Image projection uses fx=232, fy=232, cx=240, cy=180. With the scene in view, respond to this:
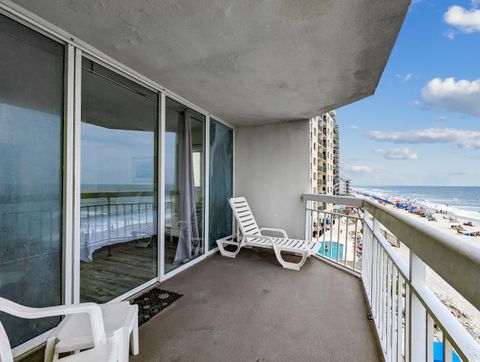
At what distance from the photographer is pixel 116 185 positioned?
7.27 ft

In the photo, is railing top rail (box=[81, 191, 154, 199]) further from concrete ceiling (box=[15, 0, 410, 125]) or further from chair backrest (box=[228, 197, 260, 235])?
chair backrest (box=[228, 197, 260, 235])

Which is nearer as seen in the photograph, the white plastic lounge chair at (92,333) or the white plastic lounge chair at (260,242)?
the white plastic lounge chair at (92,333)

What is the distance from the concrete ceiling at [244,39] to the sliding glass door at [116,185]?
339 mm

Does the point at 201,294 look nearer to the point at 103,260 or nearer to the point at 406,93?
the point at 103,260

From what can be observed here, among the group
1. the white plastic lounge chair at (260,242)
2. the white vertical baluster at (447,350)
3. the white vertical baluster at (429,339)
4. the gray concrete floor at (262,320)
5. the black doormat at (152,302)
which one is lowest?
the gray concrete floor at (262,320)

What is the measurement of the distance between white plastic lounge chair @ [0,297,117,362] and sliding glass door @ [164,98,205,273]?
1.63 metres

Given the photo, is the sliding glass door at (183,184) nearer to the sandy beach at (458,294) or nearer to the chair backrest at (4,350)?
the chair backrest at (4,350)

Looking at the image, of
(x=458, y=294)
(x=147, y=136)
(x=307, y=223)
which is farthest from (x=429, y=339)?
(x=307, y=223)

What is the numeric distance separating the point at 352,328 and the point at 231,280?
4.61 feet

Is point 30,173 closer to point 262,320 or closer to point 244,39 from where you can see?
point 244,39

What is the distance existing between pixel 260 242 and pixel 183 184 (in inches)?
57.3

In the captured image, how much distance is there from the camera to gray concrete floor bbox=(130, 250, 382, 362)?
5.49 feet

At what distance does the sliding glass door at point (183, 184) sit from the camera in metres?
2.90

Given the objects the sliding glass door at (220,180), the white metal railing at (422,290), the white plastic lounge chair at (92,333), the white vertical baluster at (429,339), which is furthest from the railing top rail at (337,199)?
the white plastic lounge chair at (92,333)
